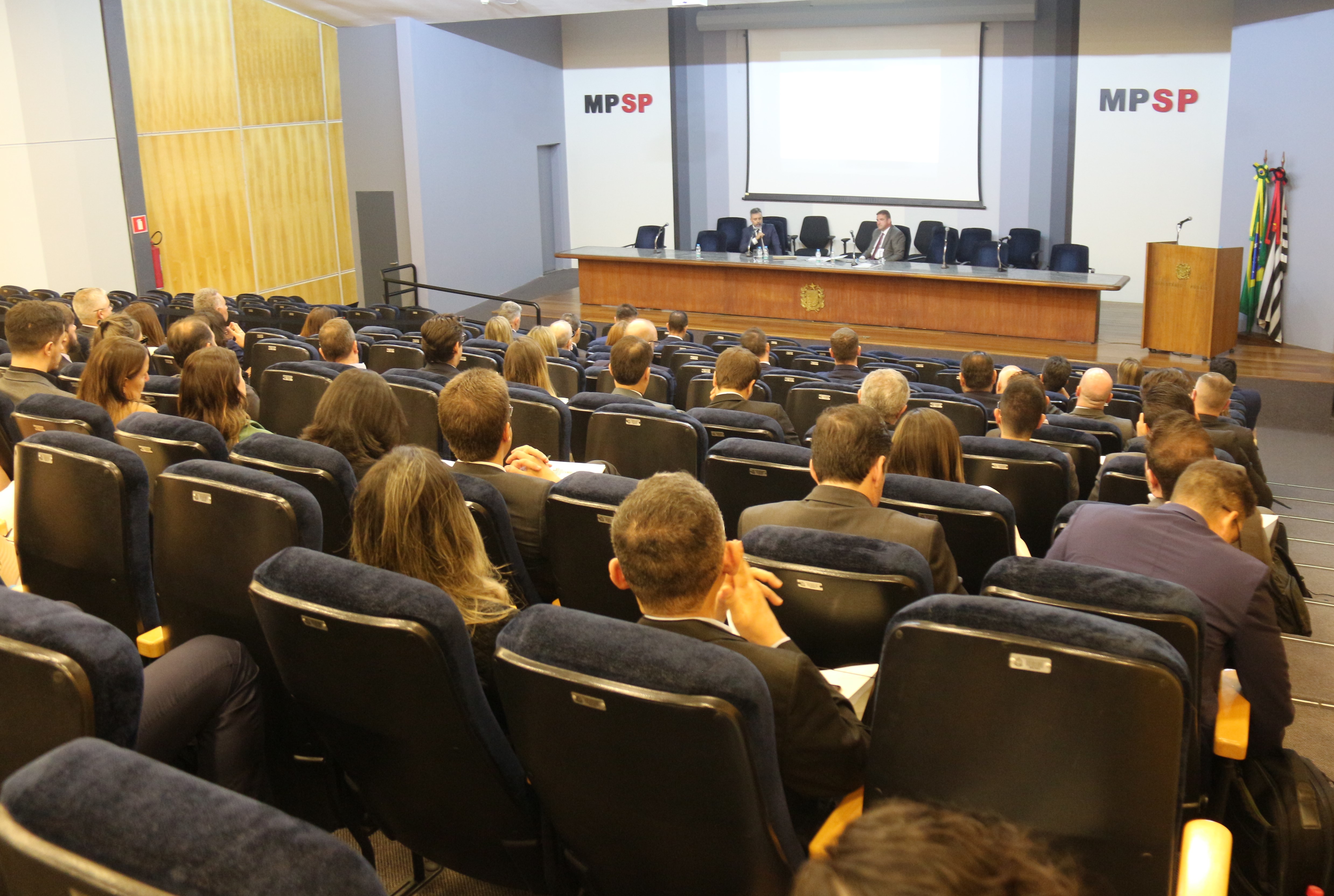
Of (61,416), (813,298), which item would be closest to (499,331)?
(61,416)

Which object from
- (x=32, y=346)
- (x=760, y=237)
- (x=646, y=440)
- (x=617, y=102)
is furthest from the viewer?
(x=617, y=102)

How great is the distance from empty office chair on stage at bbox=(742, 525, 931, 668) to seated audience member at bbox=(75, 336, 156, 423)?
8.54 ft

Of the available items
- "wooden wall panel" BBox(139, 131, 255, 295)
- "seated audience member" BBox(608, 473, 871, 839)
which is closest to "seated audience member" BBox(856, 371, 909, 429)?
"seated audience member" BBox(608, 473, 871, 839)

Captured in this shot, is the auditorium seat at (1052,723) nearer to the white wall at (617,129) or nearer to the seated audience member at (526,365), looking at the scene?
the seated audience member at (526,365)

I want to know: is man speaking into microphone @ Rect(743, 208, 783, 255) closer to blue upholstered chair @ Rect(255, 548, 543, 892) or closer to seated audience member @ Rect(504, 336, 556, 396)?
seated audience member @ Rect(504, 336, 556, 396)

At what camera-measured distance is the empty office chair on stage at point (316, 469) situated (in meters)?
2.94

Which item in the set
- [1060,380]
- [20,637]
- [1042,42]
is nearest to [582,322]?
[1060,380]

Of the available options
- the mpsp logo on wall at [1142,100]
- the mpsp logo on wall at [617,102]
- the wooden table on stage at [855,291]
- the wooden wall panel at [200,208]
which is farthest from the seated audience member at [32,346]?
the mpsp logo on wall at [617,102]

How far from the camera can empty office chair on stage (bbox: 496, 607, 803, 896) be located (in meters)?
1.58

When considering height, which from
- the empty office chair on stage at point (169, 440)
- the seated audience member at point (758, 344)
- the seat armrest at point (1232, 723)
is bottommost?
the seat armrest at point (1232, 723)

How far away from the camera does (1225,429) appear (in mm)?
5207

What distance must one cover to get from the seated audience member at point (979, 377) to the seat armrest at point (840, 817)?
4.56 m

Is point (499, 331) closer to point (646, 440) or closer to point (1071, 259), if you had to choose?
point (646, 440)

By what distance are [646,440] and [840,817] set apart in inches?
94.1
